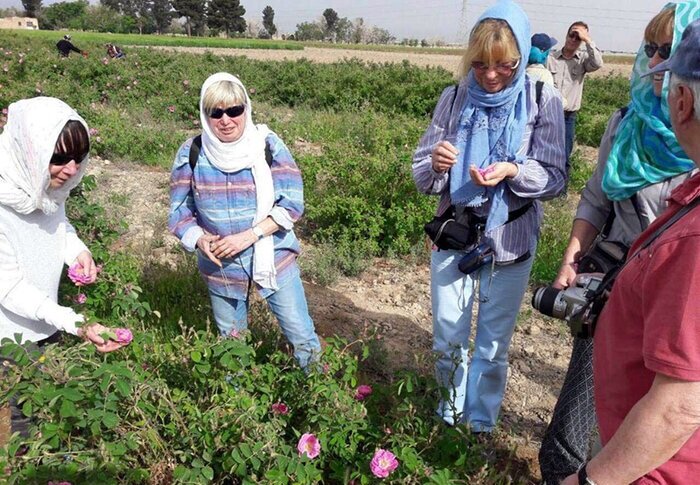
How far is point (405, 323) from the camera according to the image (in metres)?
3.84

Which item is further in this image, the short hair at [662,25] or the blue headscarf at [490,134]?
the blue headscarf at [490,134]

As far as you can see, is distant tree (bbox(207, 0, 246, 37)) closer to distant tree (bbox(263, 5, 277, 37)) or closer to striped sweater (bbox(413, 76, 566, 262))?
distant tree (bbox(263, 5, 277, 37))

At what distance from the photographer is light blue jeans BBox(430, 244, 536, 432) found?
7.29 feet

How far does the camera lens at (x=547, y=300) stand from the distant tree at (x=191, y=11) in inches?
3236

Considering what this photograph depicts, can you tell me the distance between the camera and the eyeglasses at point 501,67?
1.94 m

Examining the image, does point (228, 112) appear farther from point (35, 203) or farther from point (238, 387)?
point (238, 387)

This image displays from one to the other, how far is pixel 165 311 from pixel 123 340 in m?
1.65

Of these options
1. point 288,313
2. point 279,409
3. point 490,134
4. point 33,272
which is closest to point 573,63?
point 490,134

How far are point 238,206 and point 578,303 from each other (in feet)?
4.71

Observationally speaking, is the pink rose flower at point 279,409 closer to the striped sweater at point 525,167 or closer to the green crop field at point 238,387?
the green crop field at point 238,387

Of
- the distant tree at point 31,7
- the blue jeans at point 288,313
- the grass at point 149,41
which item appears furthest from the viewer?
the distant tree at point 31,7

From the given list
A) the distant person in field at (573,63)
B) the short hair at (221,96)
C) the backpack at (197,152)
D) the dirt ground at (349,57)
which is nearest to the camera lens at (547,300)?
the backpack at (197,152)

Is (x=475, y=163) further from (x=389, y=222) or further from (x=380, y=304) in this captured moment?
(x=389, y=222)

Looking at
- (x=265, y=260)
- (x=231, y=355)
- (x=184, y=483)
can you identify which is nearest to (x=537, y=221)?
(x=265, y=260)
